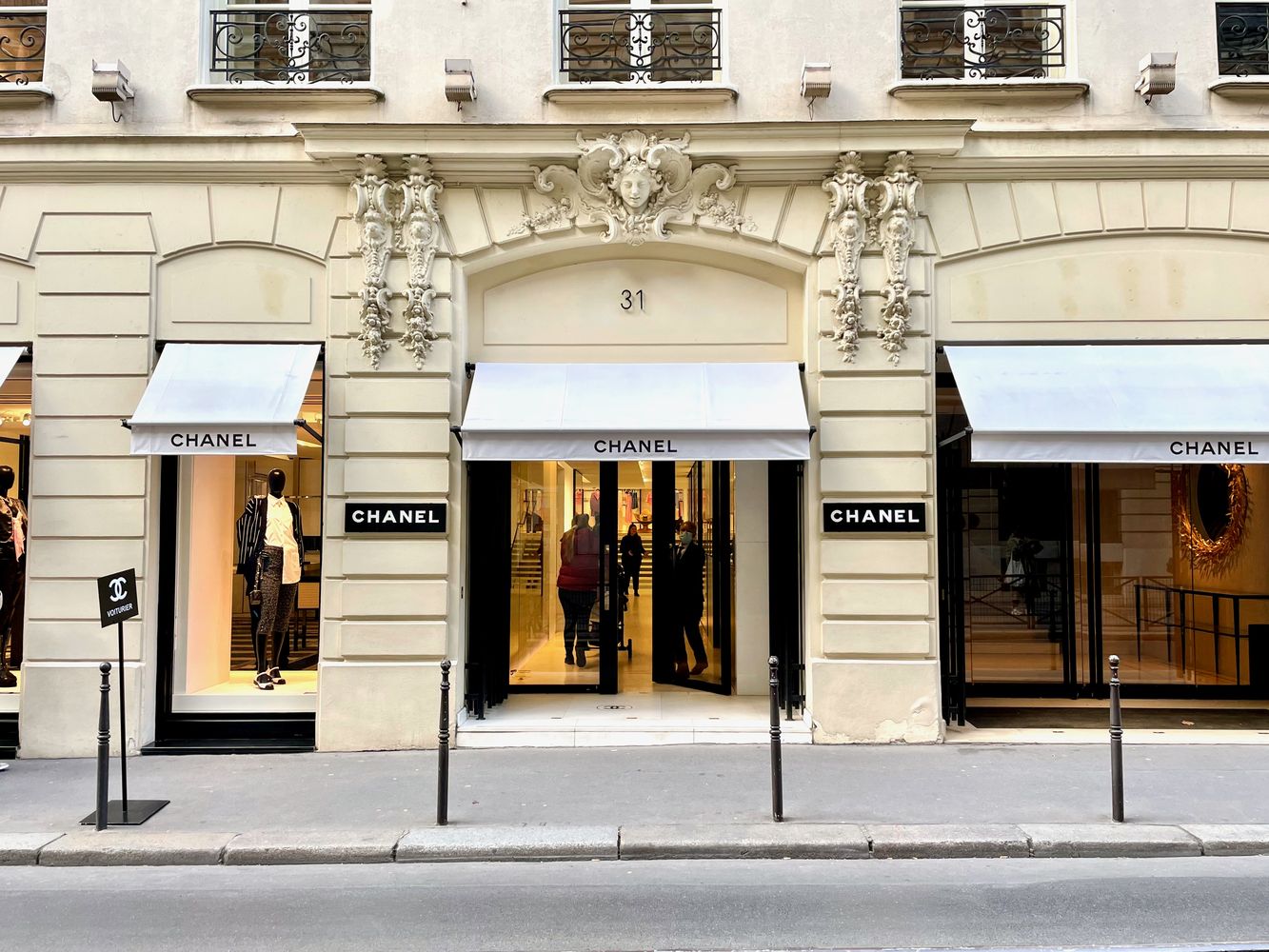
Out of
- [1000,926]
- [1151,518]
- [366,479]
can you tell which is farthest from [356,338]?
[1151,518]

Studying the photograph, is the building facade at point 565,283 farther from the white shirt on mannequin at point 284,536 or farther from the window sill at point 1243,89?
the white shirt on mannequin at point 284,536

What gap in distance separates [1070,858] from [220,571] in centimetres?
886

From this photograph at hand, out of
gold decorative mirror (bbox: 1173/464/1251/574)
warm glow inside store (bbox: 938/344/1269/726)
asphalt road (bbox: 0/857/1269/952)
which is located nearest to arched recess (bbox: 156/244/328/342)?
asphalt road (bbox: 0/857/1269/952)

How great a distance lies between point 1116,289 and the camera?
9.05m

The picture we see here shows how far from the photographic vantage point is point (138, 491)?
28.8ft

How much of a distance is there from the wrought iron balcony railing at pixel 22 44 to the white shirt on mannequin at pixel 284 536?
519cm

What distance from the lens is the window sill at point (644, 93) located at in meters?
8.88

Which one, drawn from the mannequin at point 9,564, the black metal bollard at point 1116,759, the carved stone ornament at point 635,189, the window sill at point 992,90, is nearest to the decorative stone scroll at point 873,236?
the window sill at point 992,90

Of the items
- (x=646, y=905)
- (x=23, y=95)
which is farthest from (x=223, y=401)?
(x=646, y=905)

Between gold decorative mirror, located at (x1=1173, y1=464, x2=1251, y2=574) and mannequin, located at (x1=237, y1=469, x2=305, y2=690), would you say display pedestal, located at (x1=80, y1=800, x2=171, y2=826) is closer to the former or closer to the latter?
mannequin, located at (x1=237, y1=469, x2=305, y2=690)

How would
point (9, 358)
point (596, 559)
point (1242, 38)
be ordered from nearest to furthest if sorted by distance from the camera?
point (9, 358) < point (1242, 38) < point (596, 559)

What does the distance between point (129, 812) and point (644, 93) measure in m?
8.00

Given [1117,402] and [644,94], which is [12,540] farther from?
[1117,402]

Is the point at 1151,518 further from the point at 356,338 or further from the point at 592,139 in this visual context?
the point at 356,338
